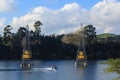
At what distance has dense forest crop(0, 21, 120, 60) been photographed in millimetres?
167000

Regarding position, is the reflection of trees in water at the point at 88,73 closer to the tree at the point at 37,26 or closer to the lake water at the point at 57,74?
the lake water at the point at 57,74

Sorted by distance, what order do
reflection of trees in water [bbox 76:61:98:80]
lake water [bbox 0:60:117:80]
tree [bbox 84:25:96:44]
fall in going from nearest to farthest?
lake water [bbox 0:60:117:80] < reflection of trees in water [bbox 76:61:98:80] < tree [bbox 84:25:96:44]

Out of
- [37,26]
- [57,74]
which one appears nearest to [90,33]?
[37,26]

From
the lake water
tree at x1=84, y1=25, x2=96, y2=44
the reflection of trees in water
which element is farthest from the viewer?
tree at x1=84, y1=25, x2=96, y2=44

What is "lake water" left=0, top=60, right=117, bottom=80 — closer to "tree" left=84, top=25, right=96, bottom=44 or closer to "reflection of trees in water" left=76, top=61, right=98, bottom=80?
"reflection of trees in water" left=76, top=61, right=98, bottom=80

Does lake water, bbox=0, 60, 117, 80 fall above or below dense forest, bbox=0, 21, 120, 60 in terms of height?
below

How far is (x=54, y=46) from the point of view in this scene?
172250 mm

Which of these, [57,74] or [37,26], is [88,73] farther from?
[37,26]

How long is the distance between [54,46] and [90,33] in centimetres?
1785

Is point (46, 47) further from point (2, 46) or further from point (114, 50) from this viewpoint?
point (114, 50)

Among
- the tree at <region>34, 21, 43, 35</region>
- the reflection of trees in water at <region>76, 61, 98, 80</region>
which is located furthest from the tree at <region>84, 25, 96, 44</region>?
the reflection of trees in water at <region>76, 61, 98, 80</region>

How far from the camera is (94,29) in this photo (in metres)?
180

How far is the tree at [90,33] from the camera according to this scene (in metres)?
178

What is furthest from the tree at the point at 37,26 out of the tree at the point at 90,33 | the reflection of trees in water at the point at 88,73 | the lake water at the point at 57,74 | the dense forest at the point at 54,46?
the lake water at the point at 57,74
